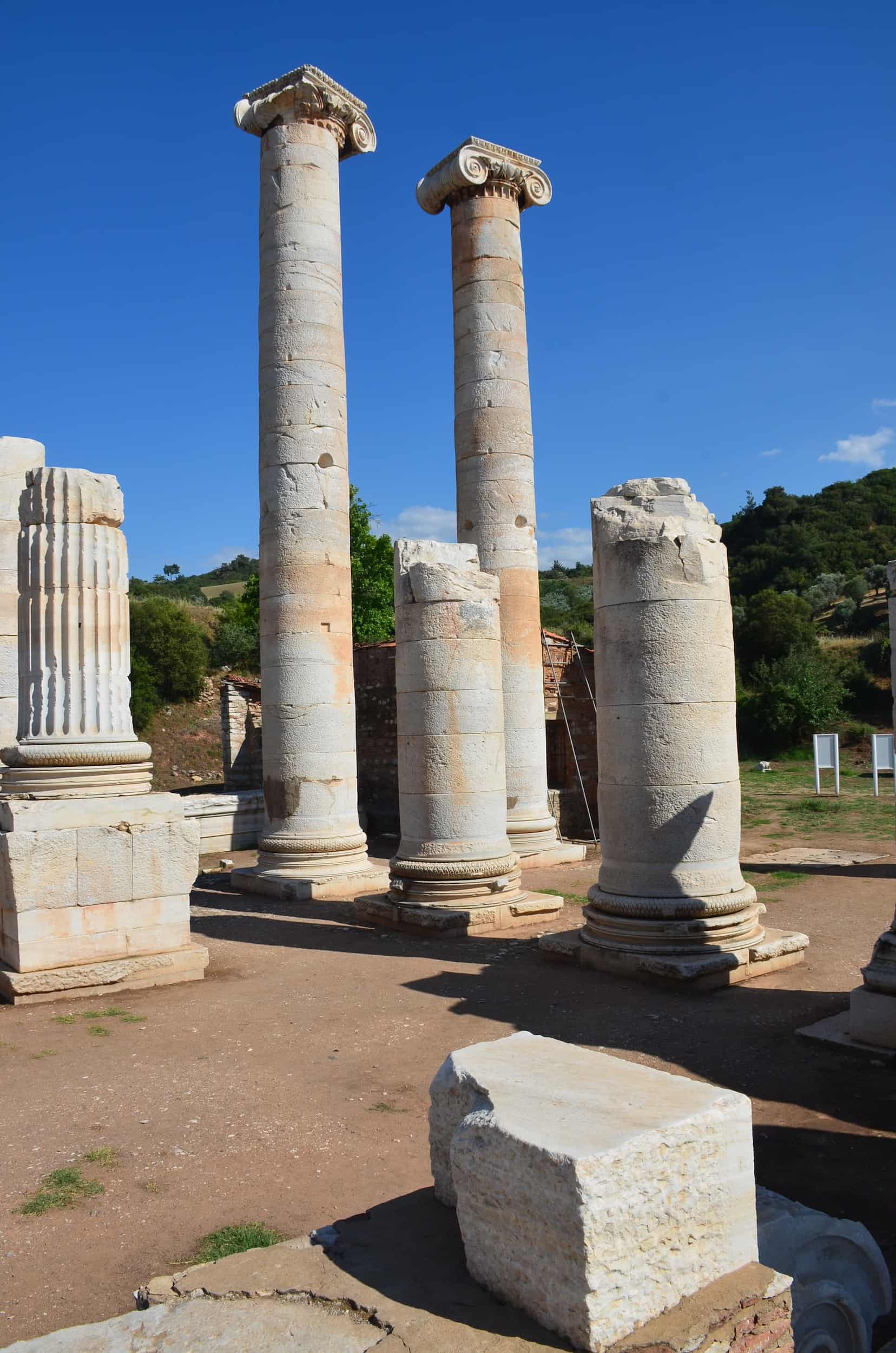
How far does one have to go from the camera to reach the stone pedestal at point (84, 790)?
303 inches

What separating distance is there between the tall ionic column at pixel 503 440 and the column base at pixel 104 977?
251 inches

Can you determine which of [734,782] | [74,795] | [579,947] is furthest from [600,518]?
[74,795]

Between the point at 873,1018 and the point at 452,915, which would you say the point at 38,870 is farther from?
the point at 873,1018

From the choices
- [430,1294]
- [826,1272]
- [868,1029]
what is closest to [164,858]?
[868,1029]

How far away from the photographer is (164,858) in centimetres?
822

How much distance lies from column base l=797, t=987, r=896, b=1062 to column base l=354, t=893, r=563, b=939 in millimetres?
4221

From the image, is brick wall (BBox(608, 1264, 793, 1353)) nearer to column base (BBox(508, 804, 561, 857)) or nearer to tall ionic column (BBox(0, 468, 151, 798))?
tall ionic column (BBox(0, 468, 151, 798))

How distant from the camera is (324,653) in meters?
12.8

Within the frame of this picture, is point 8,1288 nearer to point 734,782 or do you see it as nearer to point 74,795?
point 74,795

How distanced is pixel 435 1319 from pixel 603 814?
580 cm

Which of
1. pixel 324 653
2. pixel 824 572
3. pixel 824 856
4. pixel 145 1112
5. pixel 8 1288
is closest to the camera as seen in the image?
pixel 8 1288

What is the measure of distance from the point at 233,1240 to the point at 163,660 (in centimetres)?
3276

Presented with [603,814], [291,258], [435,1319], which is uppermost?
[291,258]

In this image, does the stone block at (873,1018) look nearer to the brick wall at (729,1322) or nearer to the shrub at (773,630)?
the brick wall at (729,1322)
